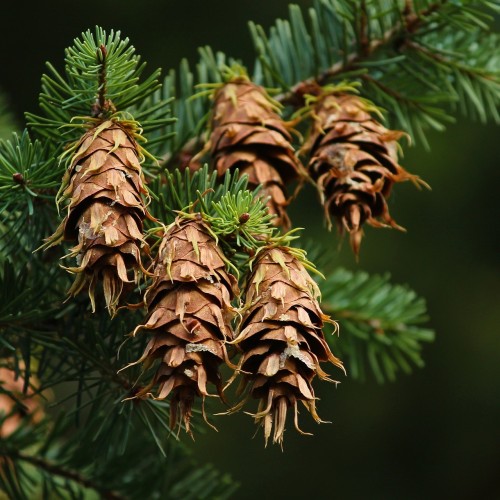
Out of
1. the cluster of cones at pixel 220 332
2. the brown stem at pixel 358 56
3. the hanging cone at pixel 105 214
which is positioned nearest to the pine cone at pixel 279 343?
the cluster of cones at pixel 220 332

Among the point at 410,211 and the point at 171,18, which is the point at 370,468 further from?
the point at 171,18

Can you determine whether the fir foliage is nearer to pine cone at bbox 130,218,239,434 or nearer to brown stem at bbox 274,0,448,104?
brown stem at bbox 274,0,448,104

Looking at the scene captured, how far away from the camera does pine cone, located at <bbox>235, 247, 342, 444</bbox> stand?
74 cm

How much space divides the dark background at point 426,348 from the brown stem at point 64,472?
1488mm

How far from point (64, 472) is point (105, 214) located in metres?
0.54

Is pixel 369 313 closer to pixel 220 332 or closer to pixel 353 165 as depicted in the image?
pixel 353 165

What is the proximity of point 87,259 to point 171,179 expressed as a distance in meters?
0.14

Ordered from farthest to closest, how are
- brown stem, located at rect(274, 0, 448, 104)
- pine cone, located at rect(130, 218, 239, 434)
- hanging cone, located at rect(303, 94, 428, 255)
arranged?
brown stem, located at rect(274, 0, 448, 104)
hanging cone, located at rect(303, 94, 428, 255)
pine cone, located at rect(130, 218, 239, 434)

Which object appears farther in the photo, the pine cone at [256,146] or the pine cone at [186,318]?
the pine cone at [256,146]

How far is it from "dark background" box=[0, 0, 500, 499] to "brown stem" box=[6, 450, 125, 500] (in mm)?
1488

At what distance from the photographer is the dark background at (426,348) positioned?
265 centimetres

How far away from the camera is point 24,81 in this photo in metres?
2.67

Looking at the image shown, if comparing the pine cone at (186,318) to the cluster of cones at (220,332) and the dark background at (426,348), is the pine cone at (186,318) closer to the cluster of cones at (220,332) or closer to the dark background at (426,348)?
the cluster of cones at (220,332)

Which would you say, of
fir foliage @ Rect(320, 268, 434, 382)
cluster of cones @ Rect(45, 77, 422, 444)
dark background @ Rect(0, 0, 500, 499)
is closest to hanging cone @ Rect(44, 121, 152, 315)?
cluster of cones @ Rect(45, 77, 422, 444)
